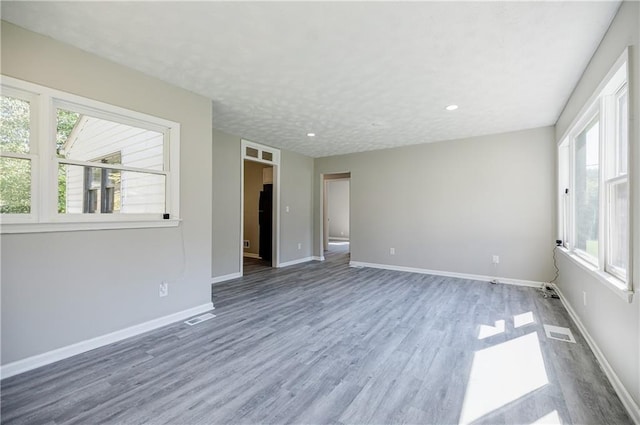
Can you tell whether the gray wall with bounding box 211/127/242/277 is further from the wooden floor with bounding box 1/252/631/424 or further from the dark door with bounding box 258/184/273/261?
the wooden floor with bounding box 1/252/631/424

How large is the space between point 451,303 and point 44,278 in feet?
13.7

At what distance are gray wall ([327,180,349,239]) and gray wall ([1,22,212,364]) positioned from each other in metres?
8.46

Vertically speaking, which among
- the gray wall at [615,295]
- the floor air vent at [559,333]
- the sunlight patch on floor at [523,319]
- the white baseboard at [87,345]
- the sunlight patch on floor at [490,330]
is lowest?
the sunlight patch on floor at [490,330]

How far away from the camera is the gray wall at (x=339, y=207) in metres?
11.5

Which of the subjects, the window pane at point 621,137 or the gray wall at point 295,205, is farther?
the gray wall at point 295,205

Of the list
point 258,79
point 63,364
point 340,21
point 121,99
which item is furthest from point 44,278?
point 340,21

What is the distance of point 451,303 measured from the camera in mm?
3623

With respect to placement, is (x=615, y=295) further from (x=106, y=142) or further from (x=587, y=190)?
(x=106, y=142)

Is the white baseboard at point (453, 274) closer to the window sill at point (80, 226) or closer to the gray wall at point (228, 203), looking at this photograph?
the gray wall at point (228, 203)

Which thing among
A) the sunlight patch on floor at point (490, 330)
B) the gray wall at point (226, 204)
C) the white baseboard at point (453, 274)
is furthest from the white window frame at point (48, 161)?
the white baseboard at point (453, 274)

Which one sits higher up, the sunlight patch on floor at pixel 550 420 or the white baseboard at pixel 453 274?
the white baseboard at pixel 453 274

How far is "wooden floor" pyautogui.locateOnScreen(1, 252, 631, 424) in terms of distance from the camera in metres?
1.64

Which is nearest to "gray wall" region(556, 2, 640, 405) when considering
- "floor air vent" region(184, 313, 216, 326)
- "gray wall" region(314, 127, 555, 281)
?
"gray wall" region(314, 127, 555, 281)

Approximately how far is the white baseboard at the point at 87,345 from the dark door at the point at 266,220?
11.4ft
